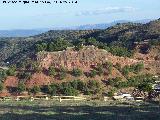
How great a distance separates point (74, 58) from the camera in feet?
231

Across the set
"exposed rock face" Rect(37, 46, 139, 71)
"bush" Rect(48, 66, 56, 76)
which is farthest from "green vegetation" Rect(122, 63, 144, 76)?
"bush" Rect(48, 66, 56, 76)

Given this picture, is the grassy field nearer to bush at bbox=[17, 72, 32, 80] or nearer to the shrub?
the shrub

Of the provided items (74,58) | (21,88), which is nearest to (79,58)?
(74,58)

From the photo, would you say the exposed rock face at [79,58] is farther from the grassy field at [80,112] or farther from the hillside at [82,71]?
the grassy field at [80,112]

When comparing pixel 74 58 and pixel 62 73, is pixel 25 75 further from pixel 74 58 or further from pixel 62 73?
pixel 74 58

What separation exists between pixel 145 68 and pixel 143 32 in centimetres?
4241

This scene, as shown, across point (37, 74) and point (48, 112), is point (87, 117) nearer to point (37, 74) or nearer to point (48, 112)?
point (48, 112)

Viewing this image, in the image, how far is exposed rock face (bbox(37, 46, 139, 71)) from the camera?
69.2m

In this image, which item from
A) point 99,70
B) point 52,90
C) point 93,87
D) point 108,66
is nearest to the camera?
point 52,90

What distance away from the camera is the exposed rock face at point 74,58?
69.2 metres

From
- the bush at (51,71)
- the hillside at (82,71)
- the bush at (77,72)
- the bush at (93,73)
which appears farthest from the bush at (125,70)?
the bush at (51,71)

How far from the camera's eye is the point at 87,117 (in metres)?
30.3

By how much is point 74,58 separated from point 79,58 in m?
0.70

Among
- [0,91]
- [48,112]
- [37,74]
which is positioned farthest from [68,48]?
[48,112]
